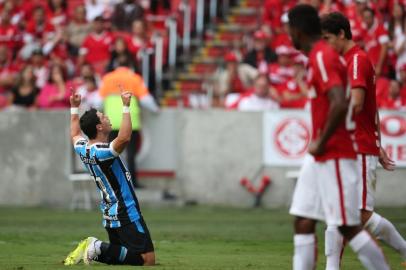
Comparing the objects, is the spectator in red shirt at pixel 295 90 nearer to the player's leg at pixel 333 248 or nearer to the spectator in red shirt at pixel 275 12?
the spectator in red shirt at pixel 275 12

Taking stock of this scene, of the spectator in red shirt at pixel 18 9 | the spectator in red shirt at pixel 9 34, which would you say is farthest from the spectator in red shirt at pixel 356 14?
the spectator in red shirt at pixel 18 9

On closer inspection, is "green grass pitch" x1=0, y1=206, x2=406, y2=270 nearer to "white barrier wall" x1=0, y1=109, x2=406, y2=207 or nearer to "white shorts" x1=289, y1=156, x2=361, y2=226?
"white barrier wall" x1=0, y1=109, x2=406, y2=207

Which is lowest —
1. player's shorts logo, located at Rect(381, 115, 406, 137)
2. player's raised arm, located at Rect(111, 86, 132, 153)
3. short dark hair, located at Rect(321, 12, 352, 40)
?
player's shorts logo, located at Rect(381, 115, 406, 137)

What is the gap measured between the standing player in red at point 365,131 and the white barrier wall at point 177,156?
1033cm

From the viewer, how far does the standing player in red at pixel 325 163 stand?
8086mm

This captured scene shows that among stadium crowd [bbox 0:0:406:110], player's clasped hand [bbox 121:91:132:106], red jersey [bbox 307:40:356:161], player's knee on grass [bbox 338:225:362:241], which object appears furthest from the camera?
stadium crowd [bbox 0:0:406:110]

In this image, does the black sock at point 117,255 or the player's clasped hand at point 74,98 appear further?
the player's clasped hand at point 74,98

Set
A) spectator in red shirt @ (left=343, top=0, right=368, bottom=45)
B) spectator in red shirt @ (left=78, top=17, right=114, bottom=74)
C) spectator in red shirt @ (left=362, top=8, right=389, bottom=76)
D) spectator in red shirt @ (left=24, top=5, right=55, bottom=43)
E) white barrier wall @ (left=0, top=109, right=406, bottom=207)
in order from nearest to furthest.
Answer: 1. spectator in red shirt @ (left=362, top=8, right=389, bottom=76)
2. white barrier wall @ (left=0, top=109, right=406, bottom=207)
3. spectator in red shirt @ (left=343, top=0, right=368, bottom=45)
4. spectator in red shirt @ (left=78, top=17, right=114, bottom=74)
5. spectator in red shirt @ (left=24, top=5, right=55, bottom=43)

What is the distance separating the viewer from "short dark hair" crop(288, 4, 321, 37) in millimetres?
8250

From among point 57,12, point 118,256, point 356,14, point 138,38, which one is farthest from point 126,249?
point 57,12

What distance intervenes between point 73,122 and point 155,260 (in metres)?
1.66

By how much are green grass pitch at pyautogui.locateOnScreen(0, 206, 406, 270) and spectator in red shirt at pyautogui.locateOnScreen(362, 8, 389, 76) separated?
9.44ft

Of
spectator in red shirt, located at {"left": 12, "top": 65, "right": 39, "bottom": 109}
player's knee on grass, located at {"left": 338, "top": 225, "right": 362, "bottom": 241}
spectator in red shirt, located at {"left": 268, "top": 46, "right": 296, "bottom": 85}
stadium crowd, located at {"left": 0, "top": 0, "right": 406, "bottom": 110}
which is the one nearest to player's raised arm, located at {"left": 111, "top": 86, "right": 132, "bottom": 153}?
player's knee on grass, located at {"left": 338, "top": 225, "right": 362, "bottom": 241}

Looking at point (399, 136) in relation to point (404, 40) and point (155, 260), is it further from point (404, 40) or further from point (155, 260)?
point (155, 260)
